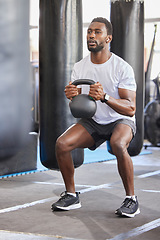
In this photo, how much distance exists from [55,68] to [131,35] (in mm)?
994

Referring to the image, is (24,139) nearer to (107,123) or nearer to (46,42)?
(46,42)

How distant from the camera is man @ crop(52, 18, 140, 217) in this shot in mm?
2883

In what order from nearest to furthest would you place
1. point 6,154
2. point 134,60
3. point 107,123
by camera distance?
point 107,123
point 6,154
point 134,60

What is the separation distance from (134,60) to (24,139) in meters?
1.35

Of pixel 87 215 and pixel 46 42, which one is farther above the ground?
pixel 46 42

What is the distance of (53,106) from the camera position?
385 centimetres

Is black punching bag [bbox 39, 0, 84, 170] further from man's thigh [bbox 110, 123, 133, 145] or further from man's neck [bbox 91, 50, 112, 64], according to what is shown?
man's thigh [bbox 110, 123, 133, 145]

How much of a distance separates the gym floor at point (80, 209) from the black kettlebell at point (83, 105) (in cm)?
65

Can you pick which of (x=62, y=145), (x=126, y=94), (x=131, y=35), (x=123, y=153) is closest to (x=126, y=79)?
(x=126, y=94)

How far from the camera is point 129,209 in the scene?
283 cm

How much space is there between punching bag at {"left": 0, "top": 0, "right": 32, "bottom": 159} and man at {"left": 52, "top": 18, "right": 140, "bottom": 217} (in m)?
0.81

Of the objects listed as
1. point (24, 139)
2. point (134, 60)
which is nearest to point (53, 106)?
point (24, 139)

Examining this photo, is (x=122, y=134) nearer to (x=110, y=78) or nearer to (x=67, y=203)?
(x=110, y=78)

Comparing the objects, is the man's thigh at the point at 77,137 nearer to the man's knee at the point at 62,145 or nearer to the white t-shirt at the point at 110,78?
the man's knee at the point at 62,145
